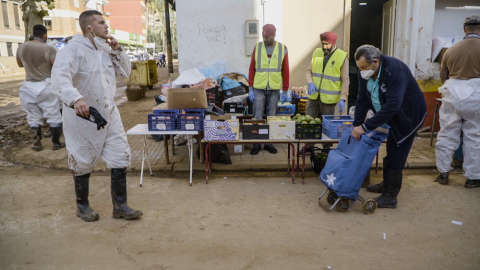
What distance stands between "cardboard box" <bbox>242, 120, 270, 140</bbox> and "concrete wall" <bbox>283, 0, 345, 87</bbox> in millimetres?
4151

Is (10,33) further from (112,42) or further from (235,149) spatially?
(112,42)

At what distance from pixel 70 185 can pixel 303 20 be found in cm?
632

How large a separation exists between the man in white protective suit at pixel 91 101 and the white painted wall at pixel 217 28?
16.5 ft

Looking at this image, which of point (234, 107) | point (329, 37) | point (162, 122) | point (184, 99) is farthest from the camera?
point (234, 107)

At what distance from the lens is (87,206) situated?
172 inches

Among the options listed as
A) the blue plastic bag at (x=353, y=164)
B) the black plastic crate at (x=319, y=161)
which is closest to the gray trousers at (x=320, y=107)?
the black plastic crate at (x=319, y=161)

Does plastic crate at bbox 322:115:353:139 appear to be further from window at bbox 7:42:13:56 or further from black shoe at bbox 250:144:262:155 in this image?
window at bbox 7:42:13:56

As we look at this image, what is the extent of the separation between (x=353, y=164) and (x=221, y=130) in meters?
1.96

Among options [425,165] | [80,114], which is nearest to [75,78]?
[80,114]

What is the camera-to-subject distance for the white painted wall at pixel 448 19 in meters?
7.98

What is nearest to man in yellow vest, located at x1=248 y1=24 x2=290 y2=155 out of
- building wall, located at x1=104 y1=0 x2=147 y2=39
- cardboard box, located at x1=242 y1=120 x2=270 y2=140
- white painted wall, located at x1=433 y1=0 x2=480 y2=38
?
cardboard box, located at x1=242 y1=120 x2=270 y2=140

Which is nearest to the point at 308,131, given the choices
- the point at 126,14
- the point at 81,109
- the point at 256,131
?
the point at 256,131

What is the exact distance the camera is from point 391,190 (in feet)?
15.2

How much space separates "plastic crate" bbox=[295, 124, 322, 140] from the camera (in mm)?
5422
